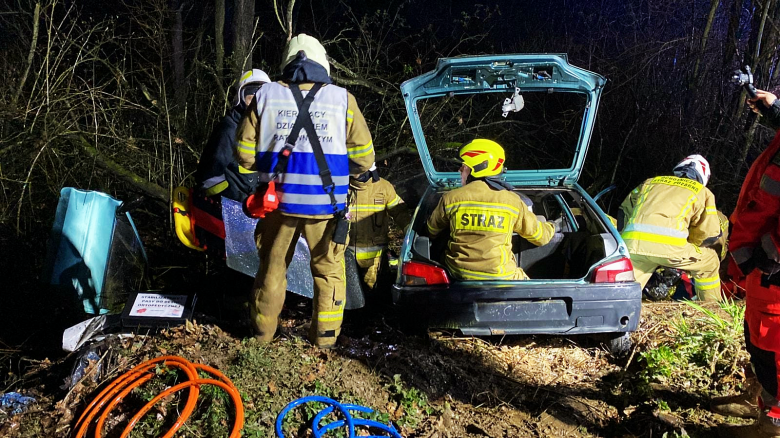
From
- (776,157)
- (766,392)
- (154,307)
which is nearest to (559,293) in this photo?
(766,392)

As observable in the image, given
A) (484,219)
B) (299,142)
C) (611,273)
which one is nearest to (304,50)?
(299,142)

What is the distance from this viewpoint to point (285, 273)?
3.71 meters

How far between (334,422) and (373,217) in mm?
2049

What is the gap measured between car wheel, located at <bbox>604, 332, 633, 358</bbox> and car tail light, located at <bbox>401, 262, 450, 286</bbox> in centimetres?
125

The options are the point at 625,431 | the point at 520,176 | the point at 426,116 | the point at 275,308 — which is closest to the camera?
the point at 625,431

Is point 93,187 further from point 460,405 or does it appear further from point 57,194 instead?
point 460,405

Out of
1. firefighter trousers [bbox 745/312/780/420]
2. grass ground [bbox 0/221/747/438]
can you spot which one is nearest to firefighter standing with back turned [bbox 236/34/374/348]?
grass ground [bbox 0/221/747/438]

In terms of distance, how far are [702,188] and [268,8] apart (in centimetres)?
862

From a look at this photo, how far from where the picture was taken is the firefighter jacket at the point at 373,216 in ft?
15.8

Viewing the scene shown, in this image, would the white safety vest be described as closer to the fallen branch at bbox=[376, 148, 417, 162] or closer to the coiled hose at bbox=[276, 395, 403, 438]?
the coiled hose at bbox=[276, 395, 403, 438]

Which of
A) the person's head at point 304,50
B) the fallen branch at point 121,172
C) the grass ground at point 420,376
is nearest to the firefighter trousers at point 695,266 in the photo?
the grass ground at point 420,376

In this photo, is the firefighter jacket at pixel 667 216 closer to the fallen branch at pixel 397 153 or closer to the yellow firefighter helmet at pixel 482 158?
the yellow firefighter helmet at pixel 482 158

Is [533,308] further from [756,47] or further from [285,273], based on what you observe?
[756,47]

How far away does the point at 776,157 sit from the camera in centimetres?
271
